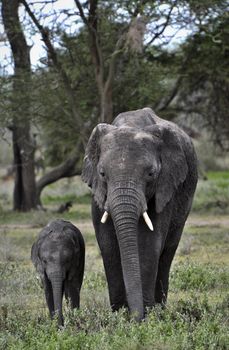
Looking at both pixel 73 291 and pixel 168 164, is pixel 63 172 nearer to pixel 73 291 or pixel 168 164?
pixel 73 291

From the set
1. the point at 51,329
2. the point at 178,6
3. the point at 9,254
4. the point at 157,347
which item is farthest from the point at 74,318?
the point at 178,6

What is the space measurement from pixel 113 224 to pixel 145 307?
838 millimetres

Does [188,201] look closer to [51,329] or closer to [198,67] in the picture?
[51,329]

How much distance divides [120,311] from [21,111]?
41.1ft

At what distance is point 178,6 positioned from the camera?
1839cm

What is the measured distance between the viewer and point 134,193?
26.9 ft

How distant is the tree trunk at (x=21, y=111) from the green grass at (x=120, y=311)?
9.66ft

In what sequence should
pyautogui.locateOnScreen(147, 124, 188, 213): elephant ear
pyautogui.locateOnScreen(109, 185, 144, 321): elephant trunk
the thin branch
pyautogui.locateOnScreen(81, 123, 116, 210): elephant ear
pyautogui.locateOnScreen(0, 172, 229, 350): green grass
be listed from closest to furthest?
pyautogui.locateOnScreen(0, 172, 229, 350): green grass < pyautogui.locateOnScreen(109, 185, 144, 321): elephant trunk < pyautogui.locateOnScreen(81, 123, 116, 210): elephant ear < pyautogui.locateOnScreen(147, 124, 188, 213): elephant ear < the thin branch

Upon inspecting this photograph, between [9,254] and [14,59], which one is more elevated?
[14,59]

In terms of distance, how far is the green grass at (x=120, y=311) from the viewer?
7.34 m

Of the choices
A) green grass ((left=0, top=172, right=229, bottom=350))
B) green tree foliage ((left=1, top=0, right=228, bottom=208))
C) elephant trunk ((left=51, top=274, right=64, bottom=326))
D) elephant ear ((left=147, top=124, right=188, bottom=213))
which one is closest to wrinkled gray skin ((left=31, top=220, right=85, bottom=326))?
elephant trunk ((left=51, top=274, right=64, bottom=326))

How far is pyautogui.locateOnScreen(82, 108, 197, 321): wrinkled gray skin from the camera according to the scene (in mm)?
8148

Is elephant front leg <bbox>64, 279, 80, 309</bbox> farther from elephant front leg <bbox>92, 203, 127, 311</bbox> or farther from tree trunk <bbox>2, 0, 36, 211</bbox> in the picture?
tree trunk <bbox>2, 0, 36, 211</bbox>

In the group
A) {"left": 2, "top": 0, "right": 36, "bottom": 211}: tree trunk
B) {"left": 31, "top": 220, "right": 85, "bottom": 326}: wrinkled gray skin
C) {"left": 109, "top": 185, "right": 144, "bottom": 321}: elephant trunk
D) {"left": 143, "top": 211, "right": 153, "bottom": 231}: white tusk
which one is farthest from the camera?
{"left": 2, "top": 0, "right": 36, "bottom": 211}: tree trunk
